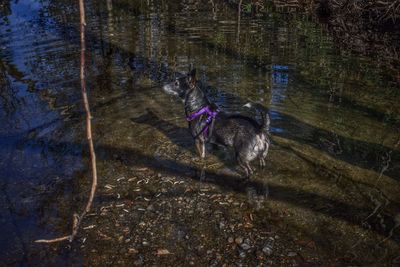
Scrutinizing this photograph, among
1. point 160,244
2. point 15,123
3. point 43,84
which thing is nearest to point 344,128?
point 160,244

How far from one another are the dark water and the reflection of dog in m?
0.52

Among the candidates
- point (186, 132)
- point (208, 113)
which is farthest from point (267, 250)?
point (186, 132)

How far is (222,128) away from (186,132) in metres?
1.75

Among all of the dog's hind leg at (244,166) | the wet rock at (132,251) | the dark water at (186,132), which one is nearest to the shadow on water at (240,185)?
the dark water at (186,132)

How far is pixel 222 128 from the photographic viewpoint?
271 inches

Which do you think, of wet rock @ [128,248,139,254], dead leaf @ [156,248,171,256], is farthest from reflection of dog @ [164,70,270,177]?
wet rock @ [128,248,139,254]

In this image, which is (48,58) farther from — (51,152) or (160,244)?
(160,244)

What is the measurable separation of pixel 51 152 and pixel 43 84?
4.07m

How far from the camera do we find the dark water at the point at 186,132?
5832 millimetres

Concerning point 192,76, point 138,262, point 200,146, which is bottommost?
point 138,262

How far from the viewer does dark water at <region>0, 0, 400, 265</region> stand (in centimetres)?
583

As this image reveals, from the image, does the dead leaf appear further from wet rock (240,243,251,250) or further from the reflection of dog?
the reflection of dog

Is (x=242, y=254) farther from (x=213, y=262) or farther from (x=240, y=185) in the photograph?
(x=240, y=185)

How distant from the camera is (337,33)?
52.0ft
